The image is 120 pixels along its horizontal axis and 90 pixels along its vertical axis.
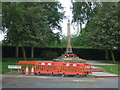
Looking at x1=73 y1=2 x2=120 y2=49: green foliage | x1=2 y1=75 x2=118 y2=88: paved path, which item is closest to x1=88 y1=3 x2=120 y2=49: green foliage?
x1=73 y1=2 x2=120 y2=49: green foliage

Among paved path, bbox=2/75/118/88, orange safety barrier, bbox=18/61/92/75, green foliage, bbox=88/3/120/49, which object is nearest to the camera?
paved path, bbox=2/75/118/88

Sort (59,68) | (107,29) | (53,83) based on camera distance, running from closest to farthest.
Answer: (53,83) → (59,68) → (107,29)

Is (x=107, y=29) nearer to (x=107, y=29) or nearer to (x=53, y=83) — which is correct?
(x=107, y=29)

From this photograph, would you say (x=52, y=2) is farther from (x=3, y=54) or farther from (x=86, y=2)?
(x=3, y=54)

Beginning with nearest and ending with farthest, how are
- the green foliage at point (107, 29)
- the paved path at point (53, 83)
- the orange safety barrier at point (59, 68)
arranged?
1. the paved path at point (53, 83)
2. the orange safety barrier at point (59, 68)
3. the green foliage at point (107, 29)

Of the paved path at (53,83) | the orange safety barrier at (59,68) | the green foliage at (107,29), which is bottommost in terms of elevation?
the paved path at (53,83)

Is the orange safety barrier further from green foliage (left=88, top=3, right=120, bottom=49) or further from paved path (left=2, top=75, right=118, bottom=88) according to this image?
green foliage (left=88, top=3, right=120, bottom=49)

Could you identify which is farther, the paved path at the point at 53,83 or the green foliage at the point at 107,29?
the green foliage at the point at 107,29

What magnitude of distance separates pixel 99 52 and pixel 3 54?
1831cm

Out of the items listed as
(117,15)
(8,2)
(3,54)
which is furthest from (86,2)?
(8,2)

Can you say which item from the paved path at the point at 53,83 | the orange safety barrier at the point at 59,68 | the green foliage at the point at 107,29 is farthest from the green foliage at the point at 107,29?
the paved path at the point at 53,83

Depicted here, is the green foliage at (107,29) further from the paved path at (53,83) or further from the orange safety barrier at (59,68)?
the paved path at (53,83)

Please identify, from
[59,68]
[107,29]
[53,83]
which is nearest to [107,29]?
[107,29]

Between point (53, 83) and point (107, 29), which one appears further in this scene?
point (107, 29)
